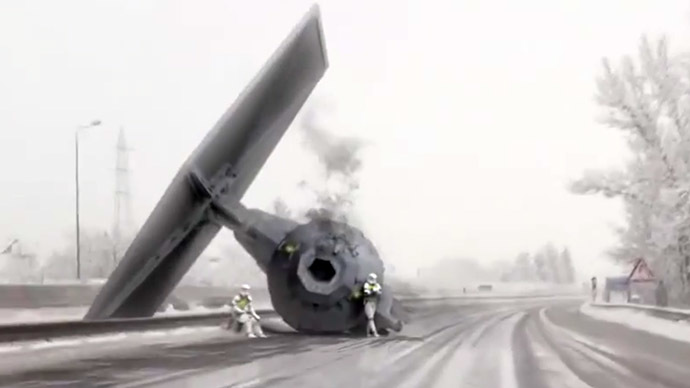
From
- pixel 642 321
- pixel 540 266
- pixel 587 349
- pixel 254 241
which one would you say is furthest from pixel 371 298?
pixel 642 321

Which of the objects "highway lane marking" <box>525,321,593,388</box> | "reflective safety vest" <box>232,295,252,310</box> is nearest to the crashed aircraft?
"reflective safety vest" <box>232,295,252,310</box>

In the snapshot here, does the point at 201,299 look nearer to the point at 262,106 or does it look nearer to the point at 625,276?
the point at 262,106

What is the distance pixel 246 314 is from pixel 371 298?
217cm

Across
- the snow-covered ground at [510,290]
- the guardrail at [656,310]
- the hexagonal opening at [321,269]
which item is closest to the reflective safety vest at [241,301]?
the hexagonal opening at [321,269]

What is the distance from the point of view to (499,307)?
8742 mm

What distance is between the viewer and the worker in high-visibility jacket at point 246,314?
11.8 meters

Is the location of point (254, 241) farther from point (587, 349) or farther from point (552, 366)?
point (552, 366)

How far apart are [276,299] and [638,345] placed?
6.38 metres

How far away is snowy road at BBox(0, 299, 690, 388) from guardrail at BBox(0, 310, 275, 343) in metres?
0.59

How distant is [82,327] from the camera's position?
38.7 ft

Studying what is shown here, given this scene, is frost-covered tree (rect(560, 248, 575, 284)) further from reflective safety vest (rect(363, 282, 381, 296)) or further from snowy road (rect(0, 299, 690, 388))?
reflective safety vest (rect(363, 282, 381, 296))

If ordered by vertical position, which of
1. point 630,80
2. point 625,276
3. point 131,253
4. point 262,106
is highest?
point 262,106

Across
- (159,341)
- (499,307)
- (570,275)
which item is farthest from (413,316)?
(159,341)

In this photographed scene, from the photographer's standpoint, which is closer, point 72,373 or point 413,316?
point 72,373
